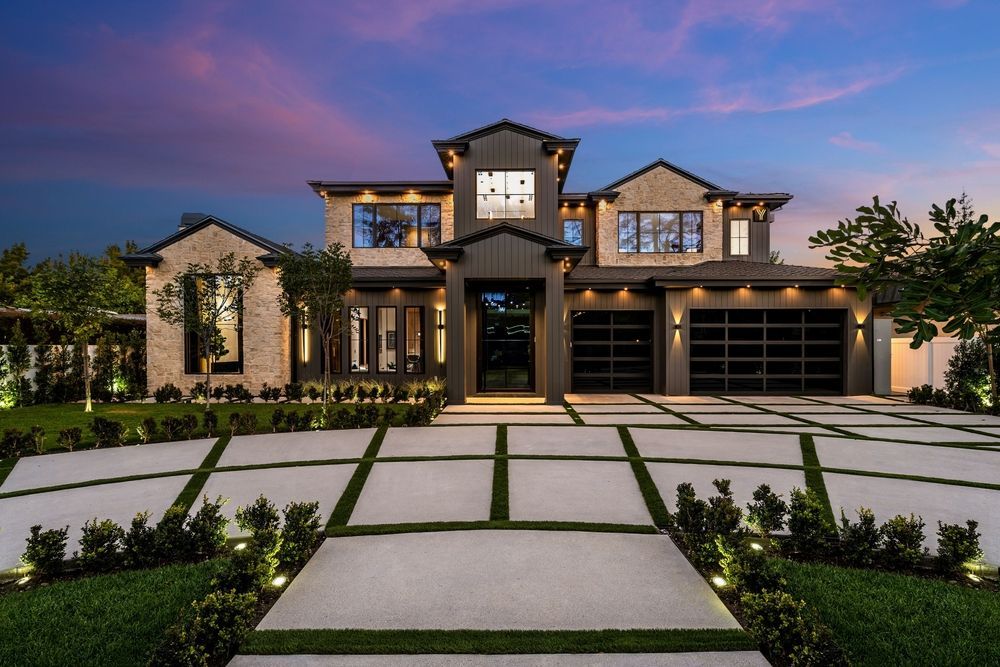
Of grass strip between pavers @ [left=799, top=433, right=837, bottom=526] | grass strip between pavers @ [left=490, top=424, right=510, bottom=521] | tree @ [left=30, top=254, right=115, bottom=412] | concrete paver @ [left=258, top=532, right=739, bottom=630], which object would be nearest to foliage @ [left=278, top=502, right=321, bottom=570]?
concrete paver @ [left=258, top=532, right=739, bottom=630]

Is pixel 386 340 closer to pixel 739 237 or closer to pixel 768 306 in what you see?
pixel 768 306

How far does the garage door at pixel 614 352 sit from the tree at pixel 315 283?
329 inches

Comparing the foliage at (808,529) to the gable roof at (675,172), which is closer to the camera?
the foliage at (808,529)

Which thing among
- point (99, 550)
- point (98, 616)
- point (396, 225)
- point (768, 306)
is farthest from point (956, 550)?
point (396, 225)

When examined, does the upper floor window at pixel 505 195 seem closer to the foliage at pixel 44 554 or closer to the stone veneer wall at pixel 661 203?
the stone veneer wall at pixel 661 203

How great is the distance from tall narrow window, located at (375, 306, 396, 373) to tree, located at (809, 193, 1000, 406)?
46.6 feet

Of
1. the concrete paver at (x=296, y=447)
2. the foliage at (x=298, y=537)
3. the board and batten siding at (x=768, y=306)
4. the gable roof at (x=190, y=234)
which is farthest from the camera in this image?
the board and batten siding at (x=768, y=306)

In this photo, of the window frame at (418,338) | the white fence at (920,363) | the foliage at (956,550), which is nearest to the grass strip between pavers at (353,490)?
the foliage at (956,550)

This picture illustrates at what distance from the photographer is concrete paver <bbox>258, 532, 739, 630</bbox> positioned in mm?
3002

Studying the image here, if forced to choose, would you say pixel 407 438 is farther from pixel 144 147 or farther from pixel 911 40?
pixel 144 147

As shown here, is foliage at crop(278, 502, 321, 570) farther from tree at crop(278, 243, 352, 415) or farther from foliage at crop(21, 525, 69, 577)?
tree at crop(278, 243, 352, 415)

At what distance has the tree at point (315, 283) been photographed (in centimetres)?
1166

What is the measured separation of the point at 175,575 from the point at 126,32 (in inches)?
730

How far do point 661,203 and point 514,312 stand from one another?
8.33 meters
